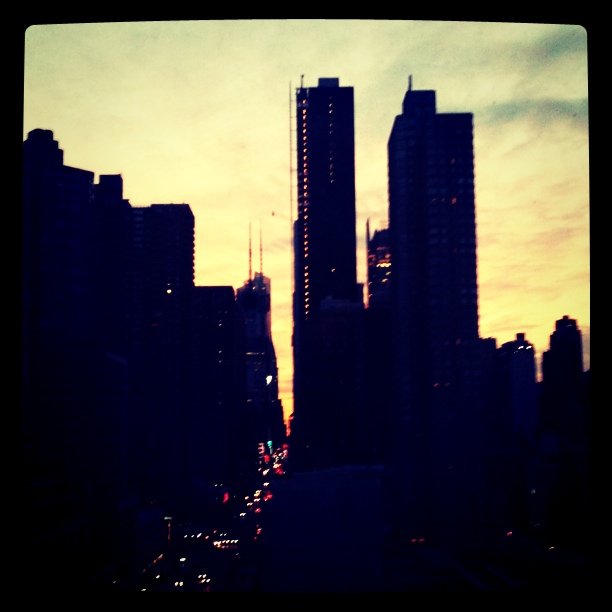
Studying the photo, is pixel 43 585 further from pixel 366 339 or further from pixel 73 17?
pixel 366 339

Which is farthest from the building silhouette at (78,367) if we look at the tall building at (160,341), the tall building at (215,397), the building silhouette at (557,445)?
the building silhouette at (557,445)

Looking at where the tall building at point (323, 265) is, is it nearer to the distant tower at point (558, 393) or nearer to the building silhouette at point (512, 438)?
the building silhouette at point (512, 438)

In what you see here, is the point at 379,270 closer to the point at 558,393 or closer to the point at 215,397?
the point at 215,397

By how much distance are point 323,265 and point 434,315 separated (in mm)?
14819

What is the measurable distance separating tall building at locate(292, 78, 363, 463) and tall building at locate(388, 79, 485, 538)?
15.6 ft

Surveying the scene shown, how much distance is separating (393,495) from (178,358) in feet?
42.1

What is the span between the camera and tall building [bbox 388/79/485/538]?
86.0 ft

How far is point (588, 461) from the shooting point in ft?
4.22

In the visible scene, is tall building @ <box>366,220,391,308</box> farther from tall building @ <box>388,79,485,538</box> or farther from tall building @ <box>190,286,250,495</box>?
tall building @ <box>190,286,250,495</box>

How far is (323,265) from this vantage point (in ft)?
148

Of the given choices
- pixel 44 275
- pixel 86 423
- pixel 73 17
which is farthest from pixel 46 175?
pixel 73 17

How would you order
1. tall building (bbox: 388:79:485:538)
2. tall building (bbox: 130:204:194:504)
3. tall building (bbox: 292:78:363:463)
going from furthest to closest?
tall building (bbox: 292:78:363:463) < tall building (bbox: 130:204:194:504) < tall building (bbox: 388:79:485:538)

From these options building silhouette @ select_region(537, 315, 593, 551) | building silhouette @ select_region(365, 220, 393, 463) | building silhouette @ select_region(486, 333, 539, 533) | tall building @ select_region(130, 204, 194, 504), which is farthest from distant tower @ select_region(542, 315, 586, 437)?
tall building @ select_region(130, 204, 194, 504)

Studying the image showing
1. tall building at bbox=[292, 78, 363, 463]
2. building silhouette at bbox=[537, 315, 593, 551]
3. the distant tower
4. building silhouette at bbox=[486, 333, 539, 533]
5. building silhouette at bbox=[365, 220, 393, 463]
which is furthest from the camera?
tall building at bbox=[292, 78, 363, 463]
